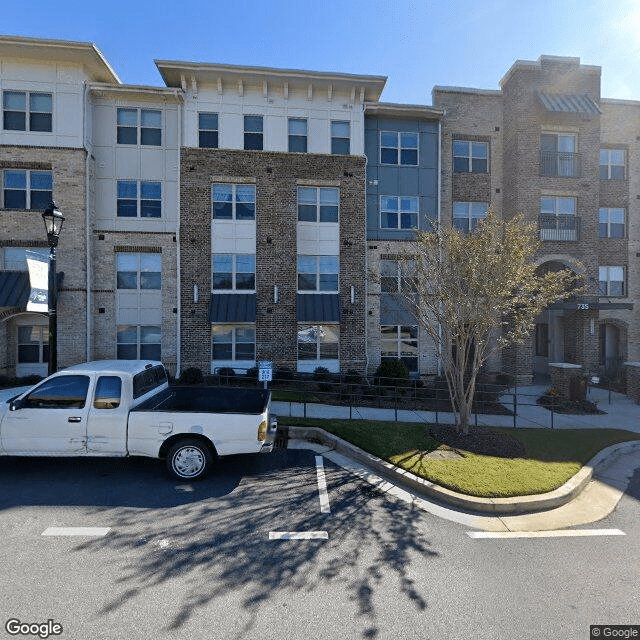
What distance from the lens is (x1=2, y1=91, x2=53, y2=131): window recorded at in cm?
1448

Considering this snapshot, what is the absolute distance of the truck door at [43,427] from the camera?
6262mm

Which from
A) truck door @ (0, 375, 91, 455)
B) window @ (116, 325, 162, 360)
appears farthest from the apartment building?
truck door @ (0, 375, 91, 455)

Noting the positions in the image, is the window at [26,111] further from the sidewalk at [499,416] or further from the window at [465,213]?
the window at [465,213]

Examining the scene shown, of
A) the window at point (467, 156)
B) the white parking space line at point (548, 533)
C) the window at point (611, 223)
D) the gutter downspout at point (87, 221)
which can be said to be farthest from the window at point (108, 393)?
the window at point (611, 223)

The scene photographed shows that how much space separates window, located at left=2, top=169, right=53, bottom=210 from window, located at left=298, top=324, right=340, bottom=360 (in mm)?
11589

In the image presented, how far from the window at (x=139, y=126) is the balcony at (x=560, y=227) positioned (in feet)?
57.9

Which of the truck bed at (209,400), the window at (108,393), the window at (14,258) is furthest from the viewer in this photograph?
the window at (14,258)

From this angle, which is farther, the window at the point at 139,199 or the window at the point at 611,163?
the window at the point at 611,163

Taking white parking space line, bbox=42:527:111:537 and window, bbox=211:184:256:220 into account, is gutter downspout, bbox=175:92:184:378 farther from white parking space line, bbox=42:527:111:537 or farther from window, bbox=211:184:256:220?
white parking space line, bbox=42:527:111:537

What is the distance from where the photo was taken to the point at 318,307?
16.2 metres

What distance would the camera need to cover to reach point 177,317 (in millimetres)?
16016

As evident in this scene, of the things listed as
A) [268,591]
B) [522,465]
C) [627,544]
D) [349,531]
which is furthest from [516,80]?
[268,591]

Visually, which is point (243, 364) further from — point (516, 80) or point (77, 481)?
point (516, 80)

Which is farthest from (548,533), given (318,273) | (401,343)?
(318,273)
